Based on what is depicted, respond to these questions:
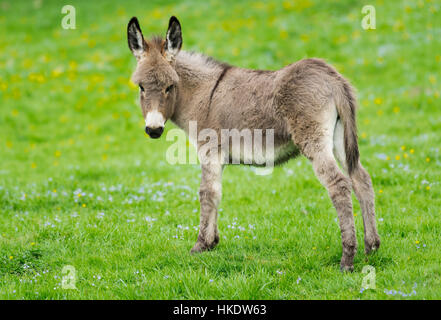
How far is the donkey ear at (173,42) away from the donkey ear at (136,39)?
274 millimetres

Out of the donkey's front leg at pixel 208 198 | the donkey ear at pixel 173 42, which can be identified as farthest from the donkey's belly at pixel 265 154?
the donkey ear at pixel 173 42

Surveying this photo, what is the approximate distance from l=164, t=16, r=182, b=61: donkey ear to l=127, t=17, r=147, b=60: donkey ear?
274 millimetres

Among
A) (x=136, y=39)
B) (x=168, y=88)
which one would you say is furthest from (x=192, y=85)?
(x=136, y=39)

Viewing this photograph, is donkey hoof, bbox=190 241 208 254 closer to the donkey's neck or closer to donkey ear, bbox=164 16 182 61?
the donkey's neck

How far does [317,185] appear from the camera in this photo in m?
7.94

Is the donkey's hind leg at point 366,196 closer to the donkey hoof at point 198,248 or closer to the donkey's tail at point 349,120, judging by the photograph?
the donkey's tail at point 349,120

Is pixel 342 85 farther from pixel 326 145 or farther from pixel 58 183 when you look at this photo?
pixel 58 183

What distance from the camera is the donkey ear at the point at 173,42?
564cm

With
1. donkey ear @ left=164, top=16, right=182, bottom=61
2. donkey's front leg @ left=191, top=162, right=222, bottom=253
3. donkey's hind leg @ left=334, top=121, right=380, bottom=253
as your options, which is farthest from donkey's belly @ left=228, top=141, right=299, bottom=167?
donkey ear @ left=164, top=16, right=182, bottom=61

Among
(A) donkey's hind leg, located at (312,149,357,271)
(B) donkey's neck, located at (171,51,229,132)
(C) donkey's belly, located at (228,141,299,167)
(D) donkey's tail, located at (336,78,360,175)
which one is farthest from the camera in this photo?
(B) donkey's neck, located at (171,51,229,132)

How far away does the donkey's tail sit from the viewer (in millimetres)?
5035

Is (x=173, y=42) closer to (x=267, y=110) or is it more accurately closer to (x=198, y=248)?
(x=267, y=110)

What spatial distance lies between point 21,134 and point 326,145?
10459mm

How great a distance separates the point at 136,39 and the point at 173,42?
1.45 feet
